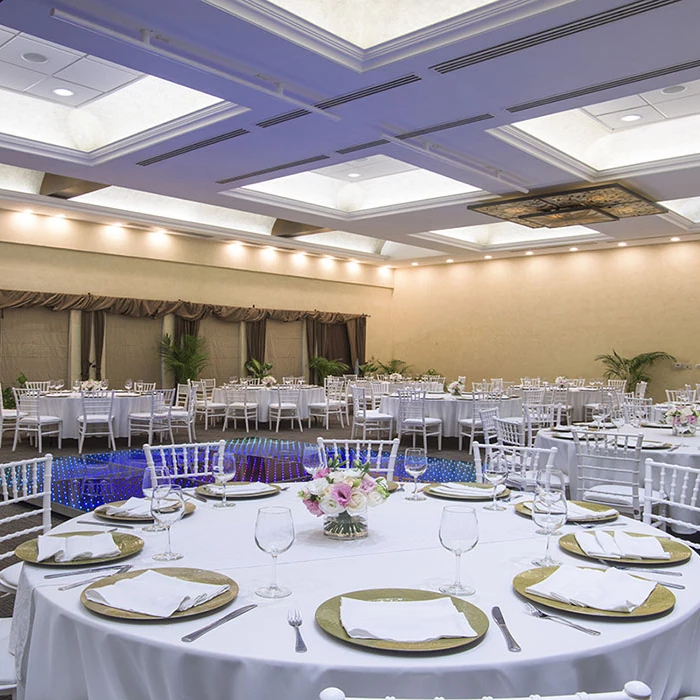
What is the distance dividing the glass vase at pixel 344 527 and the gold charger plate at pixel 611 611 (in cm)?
64

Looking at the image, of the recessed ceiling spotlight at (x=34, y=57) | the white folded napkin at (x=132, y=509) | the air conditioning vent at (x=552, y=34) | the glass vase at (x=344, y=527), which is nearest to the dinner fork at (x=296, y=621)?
the glass vase at (x=344, y=527)

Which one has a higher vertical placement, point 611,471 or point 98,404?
point 98,404

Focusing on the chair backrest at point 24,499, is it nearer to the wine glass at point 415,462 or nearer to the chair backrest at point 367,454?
the chair backrest at point 367,454

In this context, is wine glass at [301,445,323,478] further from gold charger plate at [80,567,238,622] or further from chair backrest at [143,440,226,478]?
gold charger plate at [80,567,238,622]

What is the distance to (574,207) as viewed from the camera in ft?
34.5

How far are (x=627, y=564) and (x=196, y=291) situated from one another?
45.7 ft

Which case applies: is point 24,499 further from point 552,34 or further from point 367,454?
point 552,34

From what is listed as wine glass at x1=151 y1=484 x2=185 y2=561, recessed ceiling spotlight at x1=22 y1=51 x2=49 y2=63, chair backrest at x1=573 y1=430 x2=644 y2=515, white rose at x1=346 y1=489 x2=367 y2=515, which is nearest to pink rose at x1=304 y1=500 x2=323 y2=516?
white rose at x1=346 y1=489 x2=367 y2=515

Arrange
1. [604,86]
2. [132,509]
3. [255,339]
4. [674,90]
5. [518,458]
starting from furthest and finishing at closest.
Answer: [255,339] → [674,90] → [604,86] → [518,458] → [132,509]

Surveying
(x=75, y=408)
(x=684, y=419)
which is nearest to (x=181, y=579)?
(x=684, y=419)

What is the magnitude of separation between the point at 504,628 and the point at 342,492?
790 mm

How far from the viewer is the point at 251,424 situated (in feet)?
43.2

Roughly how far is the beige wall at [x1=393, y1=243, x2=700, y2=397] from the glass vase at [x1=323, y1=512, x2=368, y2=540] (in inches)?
558

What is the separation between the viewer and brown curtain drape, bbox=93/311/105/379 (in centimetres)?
1364
